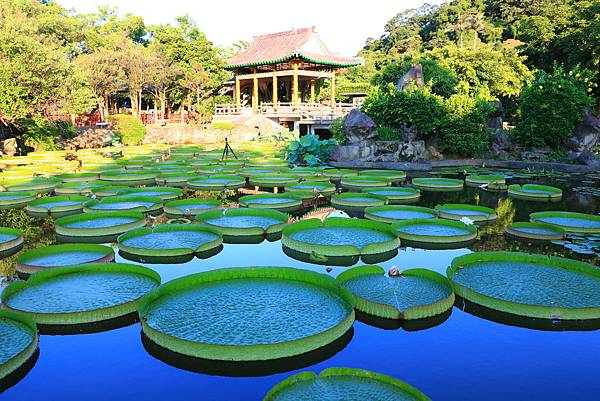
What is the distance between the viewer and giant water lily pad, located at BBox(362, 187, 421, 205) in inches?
429

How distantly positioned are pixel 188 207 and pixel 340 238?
11.4 ft

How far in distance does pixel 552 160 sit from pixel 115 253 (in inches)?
621

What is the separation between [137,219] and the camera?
8.48 metres

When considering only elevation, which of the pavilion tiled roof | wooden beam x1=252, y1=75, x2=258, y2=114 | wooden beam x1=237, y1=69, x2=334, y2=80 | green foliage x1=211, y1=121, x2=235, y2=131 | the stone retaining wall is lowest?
the stone retaining wall

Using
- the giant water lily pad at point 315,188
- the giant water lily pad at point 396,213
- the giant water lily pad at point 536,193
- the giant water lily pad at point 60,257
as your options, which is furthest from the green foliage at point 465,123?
the giant water lily pad at point 60,257

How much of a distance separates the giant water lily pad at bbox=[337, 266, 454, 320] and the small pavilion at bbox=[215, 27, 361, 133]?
2461cm

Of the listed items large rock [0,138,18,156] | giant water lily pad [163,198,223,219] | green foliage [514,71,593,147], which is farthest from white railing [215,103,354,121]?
giant water lily pad [163,198,223,219]

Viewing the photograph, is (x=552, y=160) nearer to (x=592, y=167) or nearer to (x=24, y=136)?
(x=592, y=167)

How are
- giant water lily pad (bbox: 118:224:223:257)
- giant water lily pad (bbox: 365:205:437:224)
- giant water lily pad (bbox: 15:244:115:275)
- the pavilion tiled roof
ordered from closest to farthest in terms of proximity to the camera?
1. giant water lily pad (bbox: 15:244:115:275)
2. giant water lily pad (bbox: 118:224:223:257)
3. giant water lily pad (bbox: 365:205:437:224)
4. the pavilion tiled roof

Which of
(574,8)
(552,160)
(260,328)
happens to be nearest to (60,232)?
(260,328)

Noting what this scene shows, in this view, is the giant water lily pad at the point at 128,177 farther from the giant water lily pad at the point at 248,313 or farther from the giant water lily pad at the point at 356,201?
the giant water lily pad at the point at 248,313

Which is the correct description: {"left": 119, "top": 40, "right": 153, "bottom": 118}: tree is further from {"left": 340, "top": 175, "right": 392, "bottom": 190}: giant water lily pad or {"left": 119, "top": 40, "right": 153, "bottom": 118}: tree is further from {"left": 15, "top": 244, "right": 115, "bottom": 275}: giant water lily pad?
{"left": 15, "top": 244, "right": 115, "bottom": 275}: giant water lily pad

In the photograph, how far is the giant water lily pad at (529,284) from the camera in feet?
15.7

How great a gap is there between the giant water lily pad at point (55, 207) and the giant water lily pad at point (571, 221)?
8808mm
